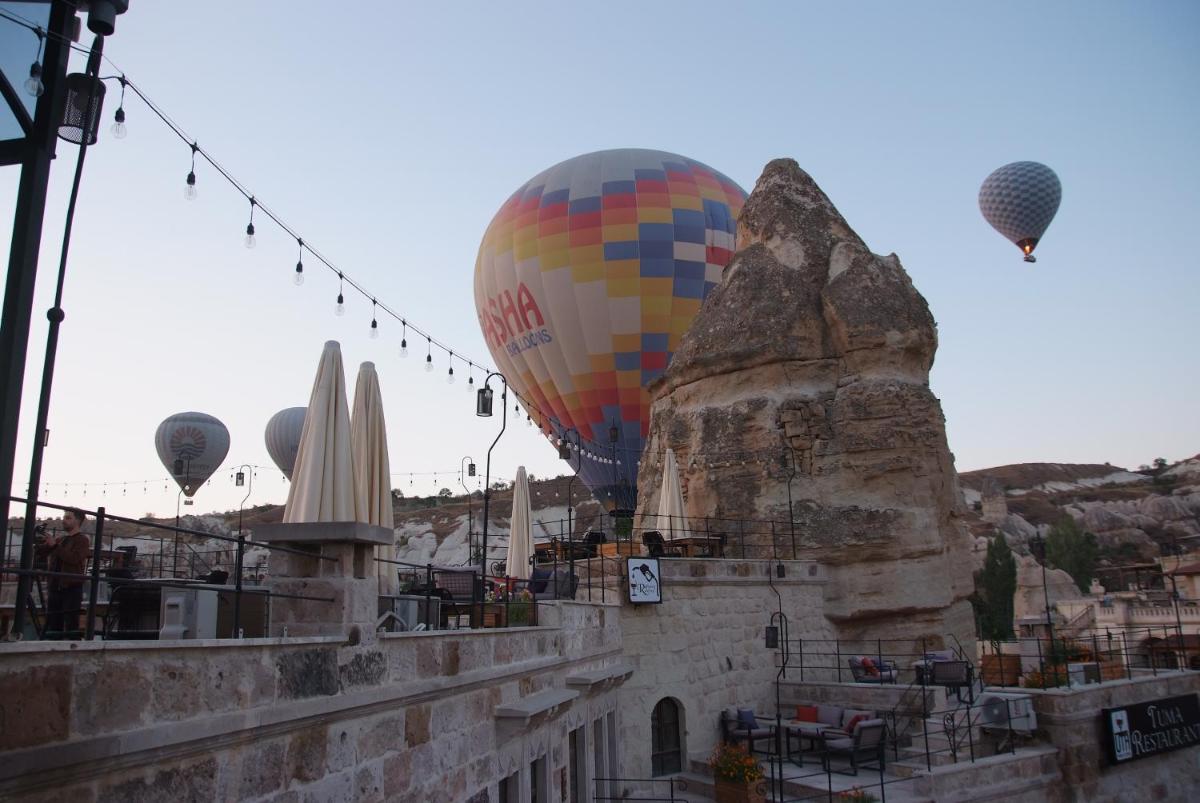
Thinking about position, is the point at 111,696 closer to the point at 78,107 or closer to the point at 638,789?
the point at 78,107

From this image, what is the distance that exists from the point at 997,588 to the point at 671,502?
3896 centimetres

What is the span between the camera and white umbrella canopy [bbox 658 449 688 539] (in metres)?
20.2

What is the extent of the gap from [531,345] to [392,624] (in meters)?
24.4

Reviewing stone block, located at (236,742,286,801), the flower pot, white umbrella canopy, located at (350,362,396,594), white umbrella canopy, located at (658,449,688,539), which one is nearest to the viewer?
stone block, located at (236,742,286,801)

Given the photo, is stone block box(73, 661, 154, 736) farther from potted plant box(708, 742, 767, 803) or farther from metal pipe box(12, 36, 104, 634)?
potted plant box(708, 742, 767, 803)

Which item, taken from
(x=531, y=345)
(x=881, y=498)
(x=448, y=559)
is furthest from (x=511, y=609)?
(x=448, y=559)

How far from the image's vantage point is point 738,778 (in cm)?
1523

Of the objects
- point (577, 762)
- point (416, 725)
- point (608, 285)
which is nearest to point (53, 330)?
point (416, 725)

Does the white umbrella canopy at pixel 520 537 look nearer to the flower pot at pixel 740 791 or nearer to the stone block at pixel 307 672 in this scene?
the flower pot at pixel 740 791

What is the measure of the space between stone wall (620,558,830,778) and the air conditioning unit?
4244mm

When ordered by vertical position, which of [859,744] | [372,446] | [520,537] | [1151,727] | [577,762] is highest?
[372,446]

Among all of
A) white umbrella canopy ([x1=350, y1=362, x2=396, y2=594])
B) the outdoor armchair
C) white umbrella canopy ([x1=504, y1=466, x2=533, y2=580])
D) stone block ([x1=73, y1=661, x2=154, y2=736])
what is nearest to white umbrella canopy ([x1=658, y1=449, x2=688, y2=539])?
white umbrella canopy ([x1=504, y1=466, x2=533, y2=580])

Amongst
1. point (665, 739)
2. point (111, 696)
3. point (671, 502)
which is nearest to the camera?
point (111, 696)

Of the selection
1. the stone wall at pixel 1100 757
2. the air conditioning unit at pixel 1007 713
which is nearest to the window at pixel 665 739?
the air conditioning unit at pixel 1007 713
